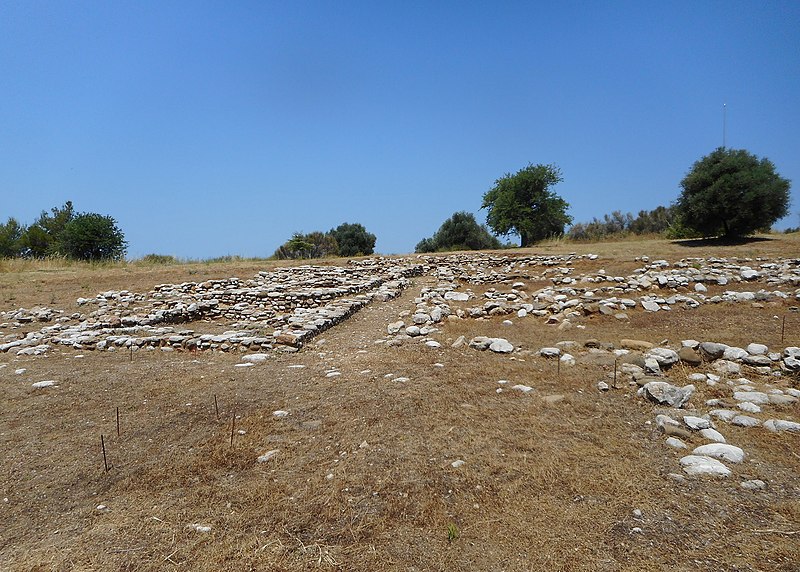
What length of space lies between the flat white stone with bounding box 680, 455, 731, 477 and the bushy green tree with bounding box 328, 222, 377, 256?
36677mm

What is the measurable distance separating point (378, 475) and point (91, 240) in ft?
92.8

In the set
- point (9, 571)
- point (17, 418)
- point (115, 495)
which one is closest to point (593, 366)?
point (115, 495)

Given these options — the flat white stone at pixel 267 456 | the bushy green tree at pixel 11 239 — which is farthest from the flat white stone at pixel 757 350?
the bushy green tree at pixel 11 239

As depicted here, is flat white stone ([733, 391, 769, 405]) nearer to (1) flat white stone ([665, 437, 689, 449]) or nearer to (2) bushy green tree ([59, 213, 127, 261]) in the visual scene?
(1) flat white stone ([665, 437, 689, 449])

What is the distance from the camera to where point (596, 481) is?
10.1ft

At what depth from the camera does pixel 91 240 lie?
25.0 metres

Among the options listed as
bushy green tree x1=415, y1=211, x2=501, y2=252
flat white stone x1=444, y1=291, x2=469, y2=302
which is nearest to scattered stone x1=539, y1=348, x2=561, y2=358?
flat white stone x1=444, y1=291, x2=469, y2=302

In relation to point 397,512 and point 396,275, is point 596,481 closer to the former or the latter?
point 397,512

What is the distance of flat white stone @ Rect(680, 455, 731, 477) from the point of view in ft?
10.1

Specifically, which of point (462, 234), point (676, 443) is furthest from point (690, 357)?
point (462, 234)

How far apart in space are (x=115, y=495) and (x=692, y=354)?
6.27 m

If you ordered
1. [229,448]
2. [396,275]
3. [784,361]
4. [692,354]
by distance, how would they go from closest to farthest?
[229,448]
[784,361]
[692,354]
[396,275]

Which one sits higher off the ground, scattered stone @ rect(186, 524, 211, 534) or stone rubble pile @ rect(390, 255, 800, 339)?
stone rubble pile @ rect(390, 255, 800, 339)

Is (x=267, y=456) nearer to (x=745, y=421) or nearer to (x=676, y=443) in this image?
(x=676, y=443)
